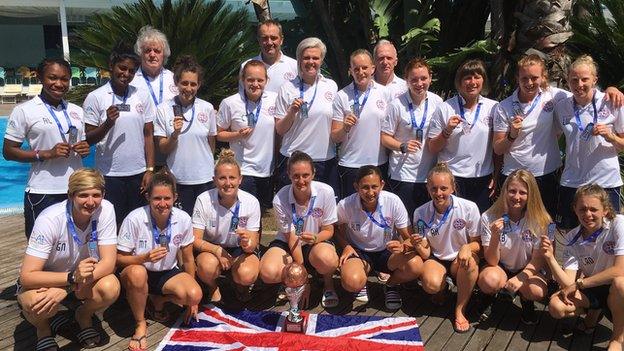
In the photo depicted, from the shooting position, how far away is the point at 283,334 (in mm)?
4090

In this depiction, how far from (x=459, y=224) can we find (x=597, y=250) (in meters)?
0.93

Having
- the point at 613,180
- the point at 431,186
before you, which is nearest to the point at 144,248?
the point at 431,186

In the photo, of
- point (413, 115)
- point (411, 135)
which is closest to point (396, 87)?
point (413, 115)

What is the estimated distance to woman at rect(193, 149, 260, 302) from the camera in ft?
14.6

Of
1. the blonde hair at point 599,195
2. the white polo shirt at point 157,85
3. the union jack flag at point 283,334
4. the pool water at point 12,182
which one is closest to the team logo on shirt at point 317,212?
the union jack flag at point 283,334

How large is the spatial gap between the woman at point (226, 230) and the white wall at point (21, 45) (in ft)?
87.0

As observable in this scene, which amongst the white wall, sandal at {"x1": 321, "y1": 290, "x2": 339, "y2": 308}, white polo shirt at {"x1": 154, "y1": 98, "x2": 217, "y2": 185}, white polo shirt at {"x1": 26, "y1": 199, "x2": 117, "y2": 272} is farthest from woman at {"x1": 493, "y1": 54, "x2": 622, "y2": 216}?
the white wall

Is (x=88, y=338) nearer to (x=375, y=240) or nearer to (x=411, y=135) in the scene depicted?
(x=375, y=240)

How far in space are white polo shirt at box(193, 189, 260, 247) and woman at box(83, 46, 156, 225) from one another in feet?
1.58

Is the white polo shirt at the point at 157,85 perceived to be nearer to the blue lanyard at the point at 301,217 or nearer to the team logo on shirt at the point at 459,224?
the blue lanyard at the point at 301,217

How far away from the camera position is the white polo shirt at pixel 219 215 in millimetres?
4547

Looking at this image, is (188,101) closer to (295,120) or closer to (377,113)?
(295,120)

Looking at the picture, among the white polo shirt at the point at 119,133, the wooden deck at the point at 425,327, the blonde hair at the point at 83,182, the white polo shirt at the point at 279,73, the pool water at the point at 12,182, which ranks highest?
the white polo shirt at the point at 279,73

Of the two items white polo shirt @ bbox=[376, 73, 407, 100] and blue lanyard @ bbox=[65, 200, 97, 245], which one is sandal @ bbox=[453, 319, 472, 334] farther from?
blue lanyard @ bbox=[65, 200, 97, 245]
